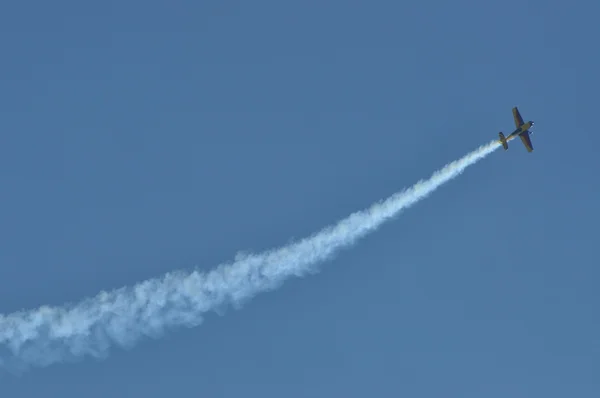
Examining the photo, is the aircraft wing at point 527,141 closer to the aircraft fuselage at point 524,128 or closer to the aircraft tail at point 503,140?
the aircraft fuselage at point 524,128

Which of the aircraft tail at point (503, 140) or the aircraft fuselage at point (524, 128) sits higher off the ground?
the aircraft fuselage at point (524, 128)

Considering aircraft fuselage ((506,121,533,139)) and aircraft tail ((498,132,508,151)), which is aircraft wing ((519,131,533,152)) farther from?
aircraft tail ((498,132,508,151))

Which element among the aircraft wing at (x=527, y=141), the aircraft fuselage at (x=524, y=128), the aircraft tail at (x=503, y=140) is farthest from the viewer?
the aircraft wing at (x=527, y=141)

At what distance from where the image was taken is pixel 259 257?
3433 inches

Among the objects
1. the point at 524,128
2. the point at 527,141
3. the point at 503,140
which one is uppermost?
the point at 524,128

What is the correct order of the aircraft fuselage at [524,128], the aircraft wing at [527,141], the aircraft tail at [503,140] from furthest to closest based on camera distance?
the aircraft wing at [527,141] → the aircraft fuselage at [524,128] → the aircraft tail at [503,140]

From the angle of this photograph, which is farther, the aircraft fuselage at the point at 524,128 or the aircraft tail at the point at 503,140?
the aircraft fuselage at the point at 524,128

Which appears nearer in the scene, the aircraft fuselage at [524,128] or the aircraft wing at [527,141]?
Answer: the aircraft fuselage at [524,128]

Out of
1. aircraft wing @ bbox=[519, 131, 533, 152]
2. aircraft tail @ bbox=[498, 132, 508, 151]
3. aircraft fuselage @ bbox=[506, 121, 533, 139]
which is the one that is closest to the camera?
aircraft tail @ bbox=[498, 132, 508, 151]

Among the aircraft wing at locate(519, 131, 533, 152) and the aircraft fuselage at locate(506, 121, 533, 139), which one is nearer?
the aircraft fuselage at locate(506, 121, 533, 139)

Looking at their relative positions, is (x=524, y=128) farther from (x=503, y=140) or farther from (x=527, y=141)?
(x=503, y=140)

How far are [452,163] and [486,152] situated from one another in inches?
132

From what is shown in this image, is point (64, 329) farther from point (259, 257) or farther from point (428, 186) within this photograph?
point (428, 186)

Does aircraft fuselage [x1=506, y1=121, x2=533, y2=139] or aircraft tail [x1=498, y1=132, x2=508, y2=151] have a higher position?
aircraft fuselage [x1=506, y1=121, x2=533, y2=139]
